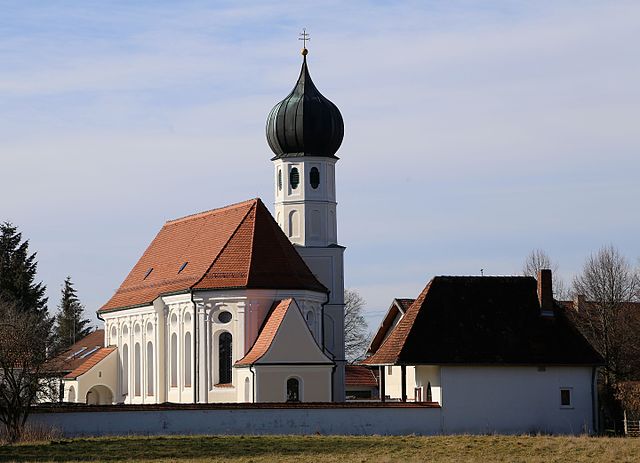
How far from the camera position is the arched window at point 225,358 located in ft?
196

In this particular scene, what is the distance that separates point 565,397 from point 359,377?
2799 centimetres

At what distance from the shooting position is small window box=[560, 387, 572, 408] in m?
51.0

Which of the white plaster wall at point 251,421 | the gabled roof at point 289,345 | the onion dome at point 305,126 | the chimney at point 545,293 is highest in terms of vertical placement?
the onion dome at point 305,126

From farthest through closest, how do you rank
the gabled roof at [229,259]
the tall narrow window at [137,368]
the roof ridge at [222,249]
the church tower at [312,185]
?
1. the church tower at [312,185]
2. the tall narrow window at [137,368]
3. the roof ridge at [222,249]
4. the gabled roof at [229,259]

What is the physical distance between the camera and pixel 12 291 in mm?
Answer: 80375

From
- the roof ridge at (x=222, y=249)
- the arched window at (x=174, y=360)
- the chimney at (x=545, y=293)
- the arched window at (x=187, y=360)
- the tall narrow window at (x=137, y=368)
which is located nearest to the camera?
the chimney at (x=545, y=293)

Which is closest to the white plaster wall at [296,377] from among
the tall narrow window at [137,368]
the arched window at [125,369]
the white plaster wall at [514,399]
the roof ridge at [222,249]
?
the roof ridge at [222,249]

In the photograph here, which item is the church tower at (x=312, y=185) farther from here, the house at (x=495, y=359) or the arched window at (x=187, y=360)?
the house at (x=495, y=359)

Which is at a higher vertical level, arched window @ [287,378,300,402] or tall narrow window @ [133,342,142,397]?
tall narrow window @ [133,342,142,397]

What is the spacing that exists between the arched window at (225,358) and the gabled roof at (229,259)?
226 centimetres

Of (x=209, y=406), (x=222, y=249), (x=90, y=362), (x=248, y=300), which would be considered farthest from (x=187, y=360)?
(x=209, y=406)

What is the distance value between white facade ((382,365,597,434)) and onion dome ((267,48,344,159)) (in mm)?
19525

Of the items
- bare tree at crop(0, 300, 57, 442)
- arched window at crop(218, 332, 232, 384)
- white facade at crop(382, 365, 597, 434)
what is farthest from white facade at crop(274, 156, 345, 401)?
bare tree at crop(0, 300, 57, 442)

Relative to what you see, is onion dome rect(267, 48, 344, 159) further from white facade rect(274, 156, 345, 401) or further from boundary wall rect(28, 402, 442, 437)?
boundary wall rect(28, 402, 442, 437)
